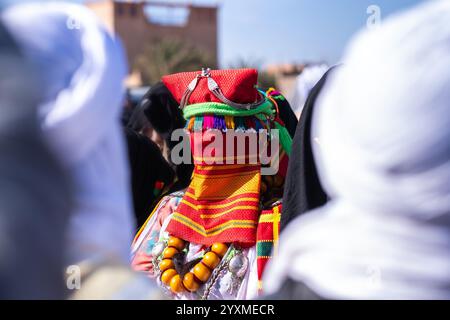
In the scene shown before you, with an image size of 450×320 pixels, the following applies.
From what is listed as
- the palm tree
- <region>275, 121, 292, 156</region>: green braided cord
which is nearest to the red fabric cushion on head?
<region>275, 121, 292, 156</region>: green braided cord

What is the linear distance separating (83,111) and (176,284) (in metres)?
1.33

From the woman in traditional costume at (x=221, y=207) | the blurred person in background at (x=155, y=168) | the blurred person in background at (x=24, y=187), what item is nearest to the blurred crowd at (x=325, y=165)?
the blurred person in background at (x=24, y=187)

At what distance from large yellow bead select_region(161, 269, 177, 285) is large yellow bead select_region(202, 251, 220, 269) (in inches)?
5.1

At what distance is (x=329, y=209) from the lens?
4.13 feet

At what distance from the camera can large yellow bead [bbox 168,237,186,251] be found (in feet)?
7.86

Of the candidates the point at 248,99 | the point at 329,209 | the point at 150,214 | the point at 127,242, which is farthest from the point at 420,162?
the point at 150,214

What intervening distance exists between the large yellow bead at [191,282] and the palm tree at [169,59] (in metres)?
20.7

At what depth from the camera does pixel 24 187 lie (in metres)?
1.02

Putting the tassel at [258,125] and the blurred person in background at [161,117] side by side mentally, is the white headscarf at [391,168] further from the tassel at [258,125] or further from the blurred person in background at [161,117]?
the blurred person in background at [161,117]

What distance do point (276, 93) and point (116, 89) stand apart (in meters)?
1.79

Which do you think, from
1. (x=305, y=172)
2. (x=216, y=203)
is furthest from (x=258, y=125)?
(x=305, y=172)

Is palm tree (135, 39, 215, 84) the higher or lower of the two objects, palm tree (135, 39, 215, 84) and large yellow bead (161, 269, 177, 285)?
the higher

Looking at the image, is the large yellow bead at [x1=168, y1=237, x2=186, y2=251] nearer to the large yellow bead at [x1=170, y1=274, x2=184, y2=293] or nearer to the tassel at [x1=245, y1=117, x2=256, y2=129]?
the large yellow bead at [x1=170, y1=274, x2=184, y2=293]

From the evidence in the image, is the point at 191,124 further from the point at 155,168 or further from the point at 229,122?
the point at 155,168
